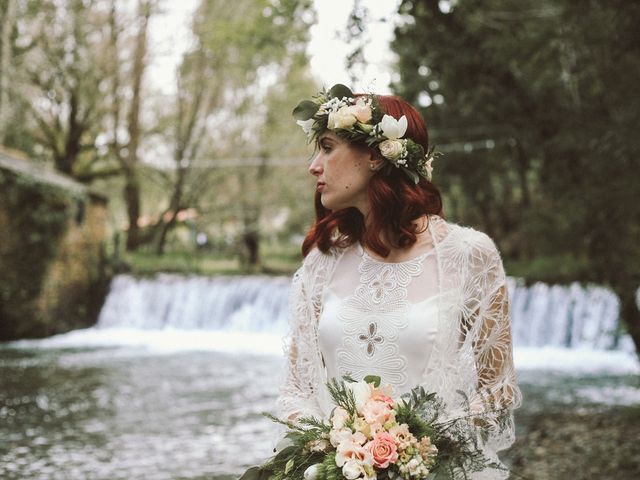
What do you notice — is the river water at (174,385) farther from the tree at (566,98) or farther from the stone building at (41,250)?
the tree at (566,98)

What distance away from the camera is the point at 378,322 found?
244 centimetres

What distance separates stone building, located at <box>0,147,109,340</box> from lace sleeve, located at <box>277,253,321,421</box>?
617 inches

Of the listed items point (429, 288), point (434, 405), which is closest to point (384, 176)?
point (429, 288)

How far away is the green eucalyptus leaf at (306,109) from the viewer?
2.63 meters

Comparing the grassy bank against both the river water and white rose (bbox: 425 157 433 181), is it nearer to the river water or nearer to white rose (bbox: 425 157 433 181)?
the river water

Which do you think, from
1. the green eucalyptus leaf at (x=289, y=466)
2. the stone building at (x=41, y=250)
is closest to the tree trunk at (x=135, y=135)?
the stone building at (x=41, y=250)

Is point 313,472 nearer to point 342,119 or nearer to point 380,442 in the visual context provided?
point 380,442

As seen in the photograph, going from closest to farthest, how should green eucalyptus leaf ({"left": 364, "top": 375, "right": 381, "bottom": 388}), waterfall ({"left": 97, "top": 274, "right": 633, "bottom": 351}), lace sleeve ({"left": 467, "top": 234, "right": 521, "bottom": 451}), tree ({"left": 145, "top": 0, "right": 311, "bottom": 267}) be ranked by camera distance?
green eucalyptus leaf ({"left": 364, "top": 375, "right": 381, "bottom": 388})
lace sleeve ({"left": 467, "top": 234, "right": 521, "bottom": 451})
waterfall ({"left": 97, "top": 274, "right": 633, "bottom": 351})
tree ({"left": 145, "top": 0, "right": 311, "bottom": 267})

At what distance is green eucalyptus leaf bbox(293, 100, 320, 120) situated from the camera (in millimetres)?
2633

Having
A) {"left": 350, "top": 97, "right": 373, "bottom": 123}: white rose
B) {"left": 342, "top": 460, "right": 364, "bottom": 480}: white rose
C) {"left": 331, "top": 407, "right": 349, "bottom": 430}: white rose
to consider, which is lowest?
{"left": 342, "top": 460, "right": 364, "bottom": 480}: white rose

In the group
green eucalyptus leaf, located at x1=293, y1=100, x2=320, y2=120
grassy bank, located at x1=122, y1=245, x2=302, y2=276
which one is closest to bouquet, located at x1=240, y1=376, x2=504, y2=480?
green eucalyptus leaf, located at x1=293, y1=100, x2=320, y2=120

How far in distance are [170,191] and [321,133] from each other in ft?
81.4

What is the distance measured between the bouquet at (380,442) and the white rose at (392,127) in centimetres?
78

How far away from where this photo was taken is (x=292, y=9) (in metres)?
6.02
